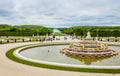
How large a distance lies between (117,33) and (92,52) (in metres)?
30.9

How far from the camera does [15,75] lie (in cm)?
1036

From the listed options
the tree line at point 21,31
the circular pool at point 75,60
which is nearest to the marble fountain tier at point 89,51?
the circular pool at point 75,60

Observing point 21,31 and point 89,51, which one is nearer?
point 89,51

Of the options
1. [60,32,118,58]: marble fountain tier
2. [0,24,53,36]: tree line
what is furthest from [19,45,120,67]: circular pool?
[0,24,53,36]: tree line

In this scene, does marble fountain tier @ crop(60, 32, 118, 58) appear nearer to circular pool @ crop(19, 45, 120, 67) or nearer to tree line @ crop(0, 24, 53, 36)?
circular pool @ crop(19, 45, 120, 67)

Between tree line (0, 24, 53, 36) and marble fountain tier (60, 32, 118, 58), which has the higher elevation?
tree line (0, 24, 53, 36)

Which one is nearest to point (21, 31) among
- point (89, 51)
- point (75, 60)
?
point (89, 51)

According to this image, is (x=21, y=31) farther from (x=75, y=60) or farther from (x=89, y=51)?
(x=75, y=60)

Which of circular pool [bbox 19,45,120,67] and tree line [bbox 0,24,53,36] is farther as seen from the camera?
tree line [bbox 0,24,53,36]

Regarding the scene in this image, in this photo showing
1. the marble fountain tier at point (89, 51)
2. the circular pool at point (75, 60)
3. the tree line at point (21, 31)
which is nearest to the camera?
the circular pool at point (75, 60)

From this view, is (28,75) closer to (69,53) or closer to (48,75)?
(48,75)

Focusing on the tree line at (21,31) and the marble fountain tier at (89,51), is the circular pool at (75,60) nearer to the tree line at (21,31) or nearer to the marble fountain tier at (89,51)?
the marble fountain tier at (89,51)

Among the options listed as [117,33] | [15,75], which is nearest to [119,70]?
[15,75]

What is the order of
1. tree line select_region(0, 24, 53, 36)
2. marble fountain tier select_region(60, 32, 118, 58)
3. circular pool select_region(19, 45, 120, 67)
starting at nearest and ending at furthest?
1. circular pool select_region(19, 45, 120, 67)
2. marble fountain tier select_region(60, 32, 118, 58)
3. tree line select_region(0, 24, 53, 36)
